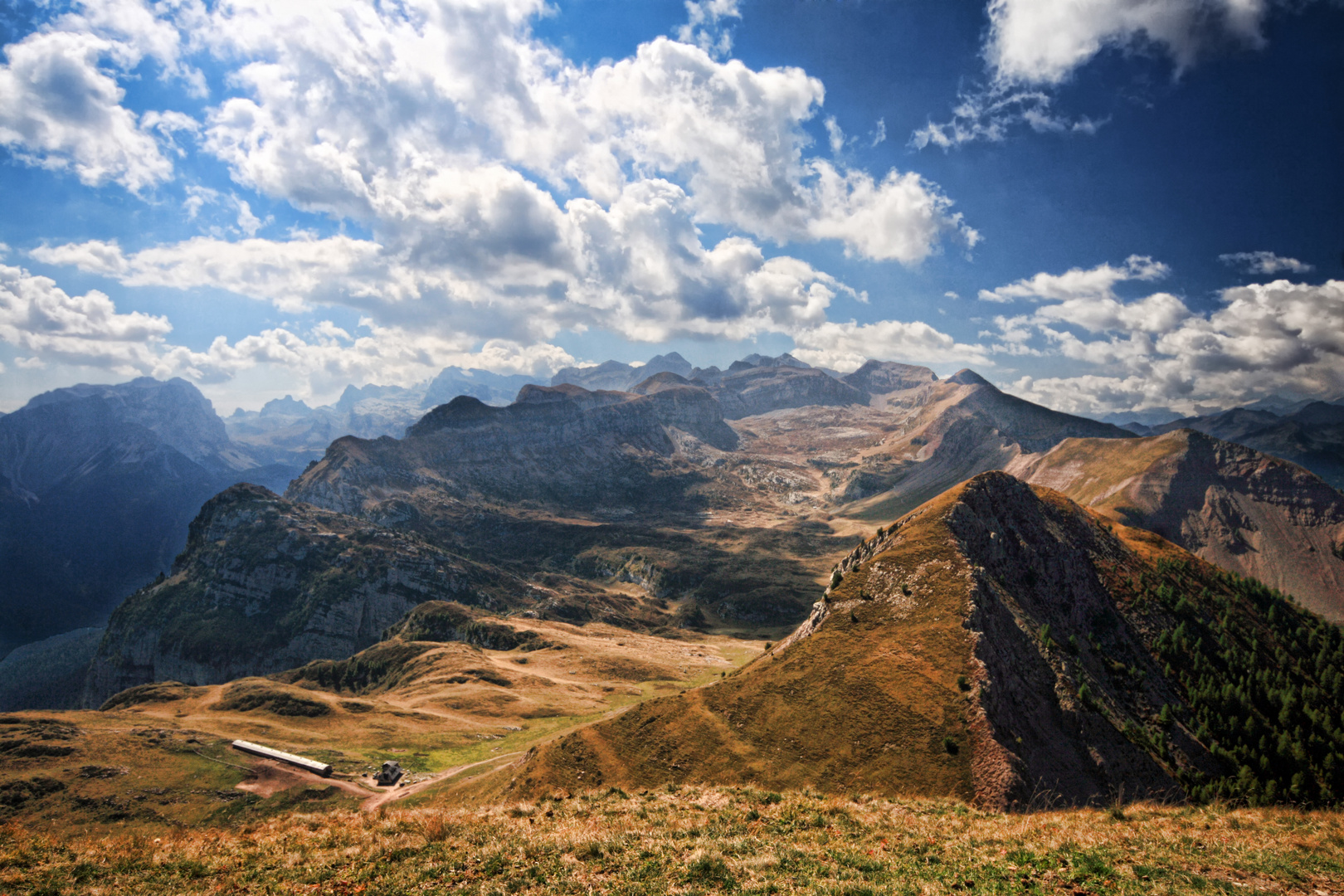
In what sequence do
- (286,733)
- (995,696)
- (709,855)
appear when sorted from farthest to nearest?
(286,733), (995,696), (709,855)

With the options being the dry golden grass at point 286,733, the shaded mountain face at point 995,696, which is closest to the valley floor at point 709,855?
the shaded mountain face at point 995,696

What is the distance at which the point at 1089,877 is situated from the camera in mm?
17750

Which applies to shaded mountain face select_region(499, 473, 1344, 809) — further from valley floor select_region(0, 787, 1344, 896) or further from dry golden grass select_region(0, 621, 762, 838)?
dry golden grass select_region(0, 621, 762, 838)

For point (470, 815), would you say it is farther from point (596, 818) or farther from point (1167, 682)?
point (1167, 682)

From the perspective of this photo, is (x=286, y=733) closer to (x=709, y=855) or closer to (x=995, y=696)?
(x=709, y=855)

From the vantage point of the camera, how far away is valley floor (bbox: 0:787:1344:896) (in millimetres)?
17750

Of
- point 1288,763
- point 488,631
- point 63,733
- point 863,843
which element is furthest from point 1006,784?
point 488,631

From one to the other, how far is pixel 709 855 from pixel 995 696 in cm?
4251

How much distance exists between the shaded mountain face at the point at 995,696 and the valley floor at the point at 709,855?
68.1 feet

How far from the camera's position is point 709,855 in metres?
19.6

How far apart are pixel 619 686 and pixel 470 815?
123272mm

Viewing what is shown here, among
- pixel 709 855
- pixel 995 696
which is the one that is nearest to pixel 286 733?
pixel 709 855

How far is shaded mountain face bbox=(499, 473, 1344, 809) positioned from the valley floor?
20762mm

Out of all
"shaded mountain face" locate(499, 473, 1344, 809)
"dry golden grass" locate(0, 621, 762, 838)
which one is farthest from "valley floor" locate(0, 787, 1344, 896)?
"dry golden grass" locate(0, 621, 762, 838)
